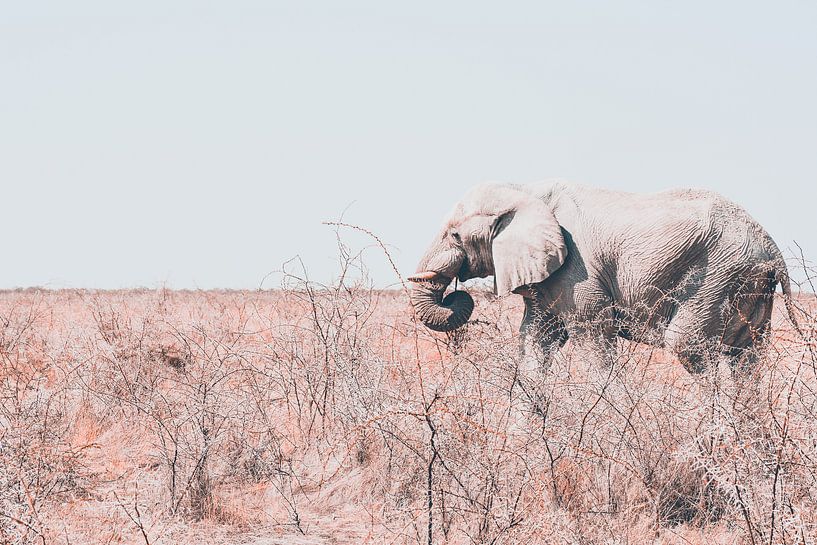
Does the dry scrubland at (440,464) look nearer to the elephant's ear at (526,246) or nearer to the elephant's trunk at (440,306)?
the elephant's ear at (526,246)

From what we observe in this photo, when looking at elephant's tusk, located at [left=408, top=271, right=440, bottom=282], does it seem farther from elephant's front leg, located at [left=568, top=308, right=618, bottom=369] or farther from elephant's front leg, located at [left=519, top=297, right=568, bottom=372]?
elephant's front leg, located at [left=568, top=308, right=618, bottom=369]

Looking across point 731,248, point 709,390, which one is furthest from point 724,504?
point 731,248

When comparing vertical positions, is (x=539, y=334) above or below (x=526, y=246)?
below

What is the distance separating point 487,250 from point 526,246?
63 cm

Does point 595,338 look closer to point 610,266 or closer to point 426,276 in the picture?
point 610,266

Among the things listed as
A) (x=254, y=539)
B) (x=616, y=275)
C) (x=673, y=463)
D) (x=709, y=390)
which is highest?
(x=616, y=275)

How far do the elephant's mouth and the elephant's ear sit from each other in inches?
17.2

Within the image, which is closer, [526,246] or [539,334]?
[526,246]

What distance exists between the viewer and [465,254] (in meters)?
9.14

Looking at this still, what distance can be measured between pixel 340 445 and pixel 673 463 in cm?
206

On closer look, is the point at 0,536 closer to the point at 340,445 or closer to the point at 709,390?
the point at 340,445

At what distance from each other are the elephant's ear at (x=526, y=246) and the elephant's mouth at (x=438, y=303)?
0.44 m

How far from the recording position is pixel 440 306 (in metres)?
9.07

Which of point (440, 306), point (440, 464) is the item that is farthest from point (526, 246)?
point (440, 464)
